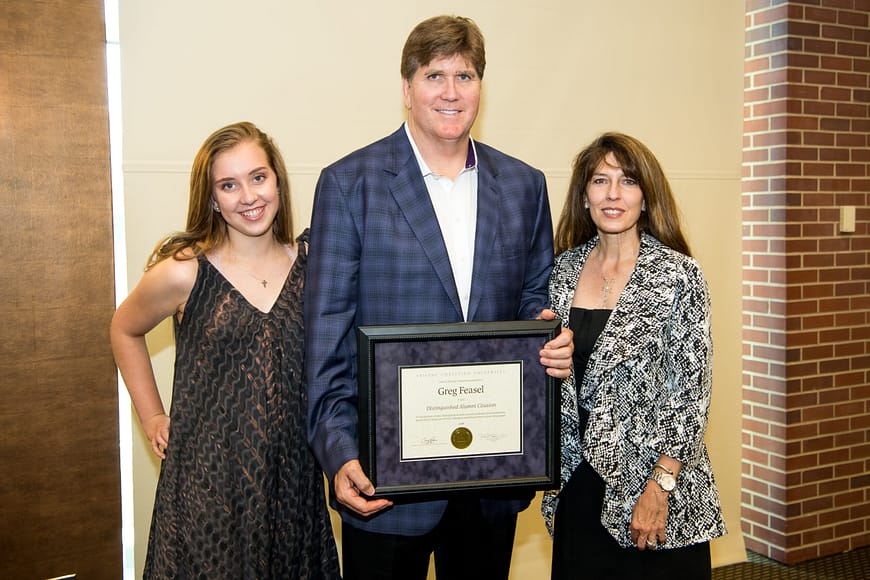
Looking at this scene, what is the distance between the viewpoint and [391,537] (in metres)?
2.00

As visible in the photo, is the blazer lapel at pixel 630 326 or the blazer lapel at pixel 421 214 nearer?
the blazer lapel at pixel 421 214

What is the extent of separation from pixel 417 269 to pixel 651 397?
78 cm

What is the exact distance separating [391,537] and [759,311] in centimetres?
276

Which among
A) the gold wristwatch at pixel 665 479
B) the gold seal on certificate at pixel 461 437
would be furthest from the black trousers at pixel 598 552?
the gold seal on certificate at pixel 461 437

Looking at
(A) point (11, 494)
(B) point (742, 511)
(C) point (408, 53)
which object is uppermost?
(C) point (408, 53)

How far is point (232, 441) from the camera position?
6.70 feet

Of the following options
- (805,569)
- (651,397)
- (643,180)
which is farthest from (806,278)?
(651,397)

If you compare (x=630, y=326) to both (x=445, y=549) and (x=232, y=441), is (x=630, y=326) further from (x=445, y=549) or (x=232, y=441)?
(x=232, y=441)

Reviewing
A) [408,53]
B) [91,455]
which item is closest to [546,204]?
[408,53]

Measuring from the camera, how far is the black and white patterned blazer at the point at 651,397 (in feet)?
7.15

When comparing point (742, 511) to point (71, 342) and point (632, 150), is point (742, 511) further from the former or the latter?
point (71, 342)

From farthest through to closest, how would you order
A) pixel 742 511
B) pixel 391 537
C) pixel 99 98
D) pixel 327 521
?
pixel 742 511 < pixel 99 98 < pixel 327 521 < pixel 391 537

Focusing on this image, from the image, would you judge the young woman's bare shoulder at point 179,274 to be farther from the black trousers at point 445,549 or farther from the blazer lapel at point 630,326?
the blazer lapel at point 630,326

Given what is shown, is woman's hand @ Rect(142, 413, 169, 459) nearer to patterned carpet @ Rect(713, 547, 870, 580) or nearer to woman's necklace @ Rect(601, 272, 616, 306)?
woman's necklace @ Rect(601, 272, 616, 306)
